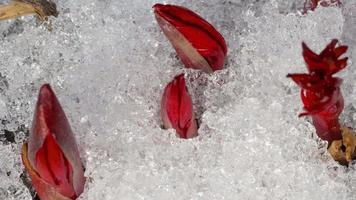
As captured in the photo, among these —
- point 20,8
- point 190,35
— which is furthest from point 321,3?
point 20,8

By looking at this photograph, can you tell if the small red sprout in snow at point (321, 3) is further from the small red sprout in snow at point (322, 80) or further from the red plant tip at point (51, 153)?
the red plant tip at point (51, 153)

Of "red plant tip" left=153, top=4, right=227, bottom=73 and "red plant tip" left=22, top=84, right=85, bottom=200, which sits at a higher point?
"red plant tip" left=153, top=4, right=227, bottom=73

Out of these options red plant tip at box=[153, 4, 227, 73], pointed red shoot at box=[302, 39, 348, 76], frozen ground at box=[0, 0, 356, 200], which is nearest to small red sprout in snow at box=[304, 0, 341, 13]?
frozen ground at box=[0, 0, 356, 200]

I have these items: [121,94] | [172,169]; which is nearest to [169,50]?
[121,94]

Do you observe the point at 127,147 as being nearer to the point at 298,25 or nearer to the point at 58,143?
the point at 58,143

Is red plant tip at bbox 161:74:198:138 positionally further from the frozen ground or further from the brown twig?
the brown twig

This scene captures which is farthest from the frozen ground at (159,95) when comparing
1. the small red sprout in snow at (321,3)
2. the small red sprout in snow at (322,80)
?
the small red sprout in snow at (322,80)

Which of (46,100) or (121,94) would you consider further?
(121,94)
